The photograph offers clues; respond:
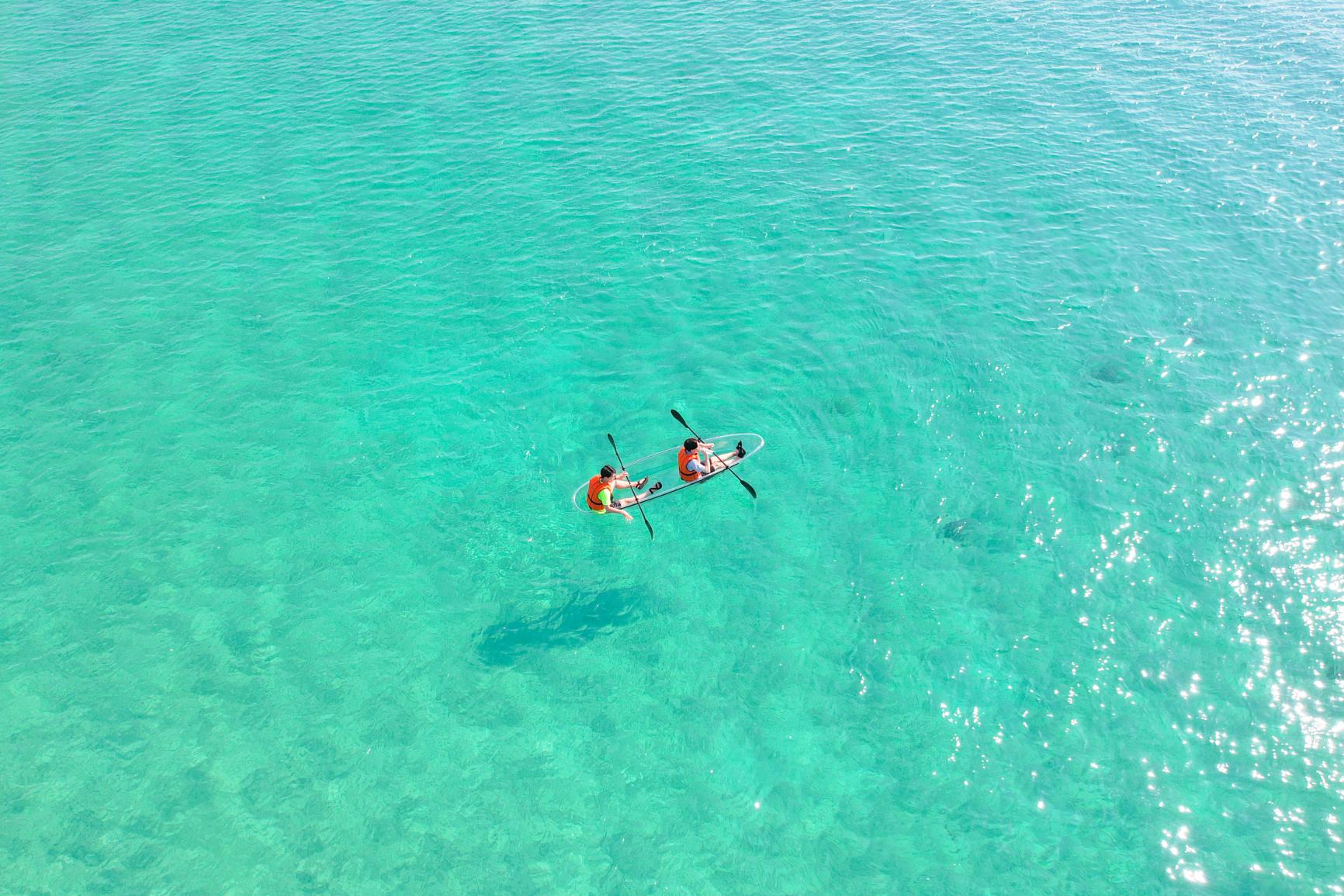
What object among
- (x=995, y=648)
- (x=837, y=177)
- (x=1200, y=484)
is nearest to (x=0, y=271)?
(x=837, y=177)

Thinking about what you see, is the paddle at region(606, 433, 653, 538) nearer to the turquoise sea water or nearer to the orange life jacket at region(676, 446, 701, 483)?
the turquoise sea water

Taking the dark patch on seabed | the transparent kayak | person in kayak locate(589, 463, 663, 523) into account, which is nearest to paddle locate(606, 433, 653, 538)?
person in kayak locate(589, 463, 663, 523)

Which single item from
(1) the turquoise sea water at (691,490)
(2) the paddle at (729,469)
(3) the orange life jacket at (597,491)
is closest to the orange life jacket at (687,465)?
(2) the paddle at (729,469)

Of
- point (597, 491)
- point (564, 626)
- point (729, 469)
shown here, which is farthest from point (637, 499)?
point (564, 626)

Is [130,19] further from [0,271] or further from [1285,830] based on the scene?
[1285,830]

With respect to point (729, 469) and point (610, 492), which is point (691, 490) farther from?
point (610, 492)

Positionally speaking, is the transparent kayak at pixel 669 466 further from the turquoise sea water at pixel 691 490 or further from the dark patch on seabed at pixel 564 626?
the dark patch on seabed at pixel 564 626
